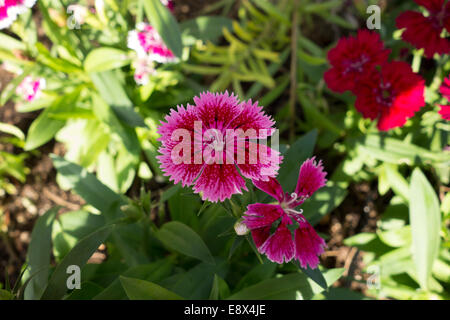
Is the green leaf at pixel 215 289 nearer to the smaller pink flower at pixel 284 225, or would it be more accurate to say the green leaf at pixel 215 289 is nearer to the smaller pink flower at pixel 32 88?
the smaller pink flower at pixel 284 225

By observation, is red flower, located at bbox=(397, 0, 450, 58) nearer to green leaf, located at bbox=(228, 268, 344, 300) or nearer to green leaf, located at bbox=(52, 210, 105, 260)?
green leaf, located at bbox=(228, 268, 344, 300)

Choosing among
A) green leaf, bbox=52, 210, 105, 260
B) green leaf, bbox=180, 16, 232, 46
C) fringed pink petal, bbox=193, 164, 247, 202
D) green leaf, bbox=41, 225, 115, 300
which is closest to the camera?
fringed pink petal, bbox=193, 164, 247, 202

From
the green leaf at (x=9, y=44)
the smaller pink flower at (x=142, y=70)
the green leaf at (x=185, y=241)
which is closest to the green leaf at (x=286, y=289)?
the green leaf at (x=185, y=241)

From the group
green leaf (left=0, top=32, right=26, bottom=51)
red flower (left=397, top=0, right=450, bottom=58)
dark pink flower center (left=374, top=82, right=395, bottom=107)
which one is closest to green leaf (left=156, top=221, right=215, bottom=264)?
dark pink flower center (left=374, top=82, right=395, bottom=107)

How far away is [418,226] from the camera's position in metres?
1.31

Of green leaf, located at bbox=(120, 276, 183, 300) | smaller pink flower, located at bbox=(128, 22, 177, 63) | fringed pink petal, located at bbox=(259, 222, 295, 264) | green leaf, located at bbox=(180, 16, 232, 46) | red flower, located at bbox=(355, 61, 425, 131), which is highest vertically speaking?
green leaf, located at bbox=(180, 16, 232, 46)

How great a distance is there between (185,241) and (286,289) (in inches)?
13.5

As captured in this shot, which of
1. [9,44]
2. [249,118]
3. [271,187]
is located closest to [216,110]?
[249,118]

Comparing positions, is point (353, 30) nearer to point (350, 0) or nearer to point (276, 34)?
point (350, 0)

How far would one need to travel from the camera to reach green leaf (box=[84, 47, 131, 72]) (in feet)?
4.56

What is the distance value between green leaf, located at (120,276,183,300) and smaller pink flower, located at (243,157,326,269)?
36cm

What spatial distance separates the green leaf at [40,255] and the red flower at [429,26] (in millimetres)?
1309

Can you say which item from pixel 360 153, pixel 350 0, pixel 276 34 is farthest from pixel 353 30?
pixel 360 153

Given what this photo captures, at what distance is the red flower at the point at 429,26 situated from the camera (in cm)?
120
